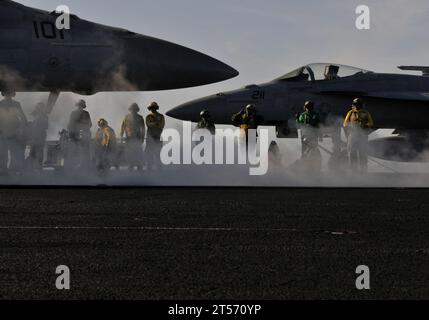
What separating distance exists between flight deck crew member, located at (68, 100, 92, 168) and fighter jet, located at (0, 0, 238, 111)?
1.50 m

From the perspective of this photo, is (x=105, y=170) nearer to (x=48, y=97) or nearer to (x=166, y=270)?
(x=48, y=97)

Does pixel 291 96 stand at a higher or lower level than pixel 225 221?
higher

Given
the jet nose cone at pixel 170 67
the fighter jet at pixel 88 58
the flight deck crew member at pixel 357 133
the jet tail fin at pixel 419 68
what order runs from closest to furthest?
the jet nose cone at pixel 170 67
the fighter jet at pixel 88 58
the flight deck crew member at pixel 357 133
the jet tail fin at pixel 419 68

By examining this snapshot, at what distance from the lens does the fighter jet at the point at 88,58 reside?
16906 mm

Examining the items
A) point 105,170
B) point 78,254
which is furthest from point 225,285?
point 105,170

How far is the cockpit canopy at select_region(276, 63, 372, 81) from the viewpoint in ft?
75.5

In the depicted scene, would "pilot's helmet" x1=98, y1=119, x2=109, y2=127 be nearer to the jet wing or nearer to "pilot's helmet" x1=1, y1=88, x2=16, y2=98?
"pilot's helmet" x1=1, y1=88, x2=16, y2=98

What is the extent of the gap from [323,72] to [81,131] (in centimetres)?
742

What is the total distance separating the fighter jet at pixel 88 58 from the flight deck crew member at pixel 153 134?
2069 millimetres

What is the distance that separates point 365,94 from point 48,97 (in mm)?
8945

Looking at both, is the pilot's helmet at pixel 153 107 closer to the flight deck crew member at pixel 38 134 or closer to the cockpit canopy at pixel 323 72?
the flight deck crew member at pixel 38 134

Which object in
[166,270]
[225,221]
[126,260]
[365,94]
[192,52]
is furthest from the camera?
[365,94]

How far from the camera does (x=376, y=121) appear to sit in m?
23.3

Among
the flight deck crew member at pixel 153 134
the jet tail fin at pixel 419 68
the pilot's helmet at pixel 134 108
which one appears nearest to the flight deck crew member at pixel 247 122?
the flight deck crew member at pixel 153 134
